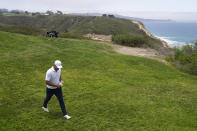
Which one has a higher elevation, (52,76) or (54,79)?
(52,76)

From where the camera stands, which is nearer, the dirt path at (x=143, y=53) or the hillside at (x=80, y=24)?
the dirt path at (x=143, y=53)

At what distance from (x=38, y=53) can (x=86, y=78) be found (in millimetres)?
6395

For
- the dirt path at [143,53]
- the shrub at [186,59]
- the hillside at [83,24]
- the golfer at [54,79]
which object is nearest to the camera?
the golfer at [54,79]

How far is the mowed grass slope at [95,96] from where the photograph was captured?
7.07m

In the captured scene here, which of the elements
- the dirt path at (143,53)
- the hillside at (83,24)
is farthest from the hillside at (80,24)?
the dirt path at (143,53)

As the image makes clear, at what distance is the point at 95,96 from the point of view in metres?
9.48

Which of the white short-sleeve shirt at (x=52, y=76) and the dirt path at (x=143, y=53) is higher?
the white short-sleeve shirt at (x=52, y=76)

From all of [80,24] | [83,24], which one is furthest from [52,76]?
[80,24]

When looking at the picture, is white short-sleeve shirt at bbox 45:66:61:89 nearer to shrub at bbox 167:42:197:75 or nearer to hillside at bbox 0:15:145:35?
shrub at bbox 167:42:197:75

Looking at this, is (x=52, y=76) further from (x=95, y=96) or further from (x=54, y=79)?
(x=95, y=96)

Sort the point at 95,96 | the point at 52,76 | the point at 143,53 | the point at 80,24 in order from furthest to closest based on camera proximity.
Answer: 1. the point at 80,24
2. the point at 143,53
3. the point at 95,96
4. the point at 52,76

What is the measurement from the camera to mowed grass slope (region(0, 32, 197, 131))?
7.07m

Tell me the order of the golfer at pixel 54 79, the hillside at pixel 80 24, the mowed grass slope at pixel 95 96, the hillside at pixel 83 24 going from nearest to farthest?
the golfer at pixel 54 79 < the mowed grass slope at pixel 95 96 < the hillside at pixel 83 24 < the hillside at pixel 80 24

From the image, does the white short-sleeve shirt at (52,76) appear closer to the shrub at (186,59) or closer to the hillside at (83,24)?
the shrub at (186,59)
